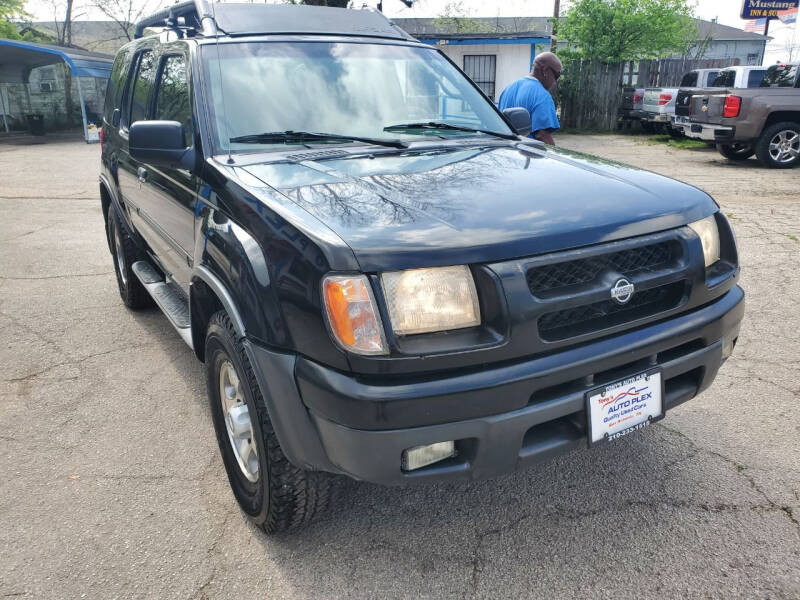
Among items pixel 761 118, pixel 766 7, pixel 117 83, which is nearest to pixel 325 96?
pixel 117 83

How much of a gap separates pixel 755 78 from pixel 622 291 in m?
14.7

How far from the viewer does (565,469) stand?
2.86m

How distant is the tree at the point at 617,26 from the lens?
20.9 meters

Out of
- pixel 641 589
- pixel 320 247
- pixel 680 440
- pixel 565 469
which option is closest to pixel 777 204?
pixel 680 440

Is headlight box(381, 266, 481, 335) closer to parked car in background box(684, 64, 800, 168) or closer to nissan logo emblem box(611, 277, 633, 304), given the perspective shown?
nissan logo emblem box(611, 277, 633, 304)

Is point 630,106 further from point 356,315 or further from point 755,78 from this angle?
point 356,315

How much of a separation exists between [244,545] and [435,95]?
2.46 metres

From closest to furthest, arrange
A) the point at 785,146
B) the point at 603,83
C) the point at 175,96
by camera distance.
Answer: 1. the point at 175,96
2. the point at 785,146
3. the point at 603,83

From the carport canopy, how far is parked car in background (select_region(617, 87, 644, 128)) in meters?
14.9

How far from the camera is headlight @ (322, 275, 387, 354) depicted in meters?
1.82

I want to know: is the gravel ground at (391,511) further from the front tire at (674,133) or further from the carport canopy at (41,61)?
the carport canopy at (41,61)

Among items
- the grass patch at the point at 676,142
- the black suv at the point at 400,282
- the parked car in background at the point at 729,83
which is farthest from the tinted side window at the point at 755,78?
the black suv at the point at 400,282

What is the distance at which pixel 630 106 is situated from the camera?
19312 millimetres

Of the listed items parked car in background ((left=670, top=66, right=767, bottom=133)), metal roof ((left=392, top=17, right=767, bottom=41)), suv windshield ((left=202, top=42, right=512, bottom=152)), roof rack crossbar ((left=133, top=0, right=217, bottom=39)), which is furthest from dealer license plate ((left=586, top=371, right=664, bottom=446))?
metal roof ((left=392, top=17, right=767, bottom=41))
